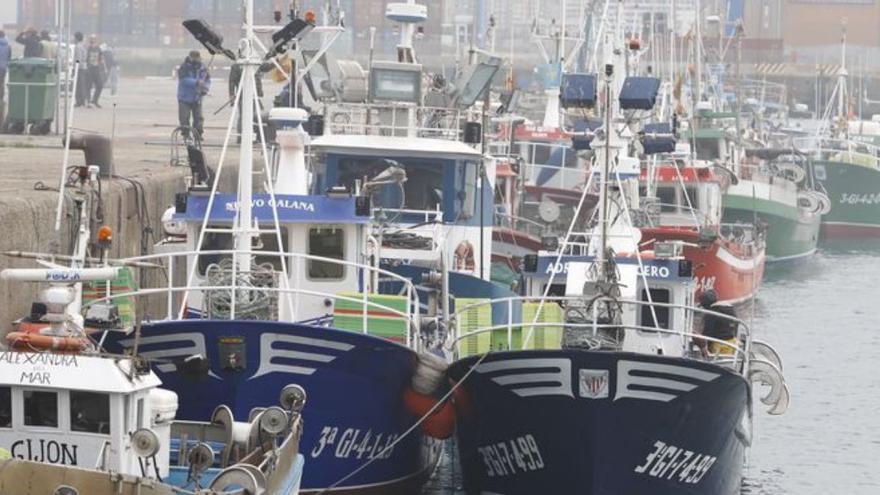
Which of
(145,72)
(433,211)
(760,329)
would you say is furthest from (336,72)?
(145,72)

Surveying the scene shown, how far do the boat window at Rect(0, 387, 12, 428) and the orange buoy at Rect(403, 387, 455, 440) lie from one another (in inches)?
202

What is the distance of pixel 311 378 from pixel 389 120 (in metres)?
7.77

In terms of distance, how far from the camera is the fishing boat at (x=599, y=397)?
18406mm

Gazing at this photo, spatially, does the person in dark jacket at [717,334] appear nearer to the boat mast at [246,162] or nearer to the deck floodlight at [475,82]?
the boat mast at [246,162]

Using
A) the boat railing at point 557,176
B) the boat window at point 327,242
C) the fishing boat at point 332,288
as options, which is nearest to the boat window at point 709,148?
the boat railing at point 557,176

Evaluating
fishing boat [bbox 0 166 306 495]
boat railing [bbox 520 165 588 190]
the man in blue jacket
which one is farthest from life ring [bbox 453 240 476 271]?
boat railing [bbox 520 165 588 190]

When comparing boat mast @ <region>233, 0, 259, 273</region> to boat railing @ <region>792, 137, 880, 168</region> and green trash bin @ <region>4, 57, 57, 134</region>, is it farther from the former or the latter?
boat railing @ <region>792, 137, 880, 168</region>

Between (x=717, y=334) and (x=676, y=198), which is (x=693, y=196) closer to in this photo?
(x=676, y=198)

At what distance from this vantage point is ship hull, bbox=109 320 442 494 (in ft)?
59.9

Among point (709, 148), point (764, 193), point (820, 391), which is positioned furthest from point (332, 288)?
point (764, 193)

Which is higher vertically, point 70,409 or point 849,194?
point 70,409

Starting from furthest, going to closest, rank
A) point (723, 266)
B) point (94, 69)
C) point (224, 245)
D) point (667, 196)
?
1. point (94, 69)
2. point (667, 196)
3. point (723, 266)
4. point (224, 245)

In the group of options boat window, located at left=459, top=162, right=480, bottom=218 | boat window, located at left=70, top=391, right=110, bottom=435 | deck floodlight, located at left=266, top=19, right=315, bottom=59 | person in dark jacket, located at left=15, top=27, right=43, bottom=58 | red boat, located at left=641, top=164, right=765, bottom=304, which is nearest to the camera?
boat window, located at left=70, top=391, right=110, bottom=435

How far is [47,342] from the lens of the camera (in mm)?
15086
